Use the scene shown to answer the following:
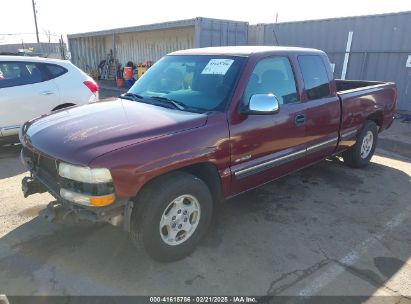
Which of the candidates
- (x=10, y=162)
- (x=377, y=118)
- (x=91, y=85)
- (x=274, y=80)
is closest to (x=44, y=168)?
(x=274, y=80)

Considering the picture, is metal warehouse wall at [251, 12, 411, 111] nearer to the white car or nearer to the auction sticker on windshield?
the white car

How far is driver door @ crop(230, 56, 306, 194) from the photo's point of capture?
11.1ft

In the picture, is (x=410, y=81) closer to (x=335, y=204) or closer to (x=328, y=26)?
(x=328, y=26)

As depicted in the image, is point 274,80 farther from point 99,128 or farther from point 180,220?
point 99,128

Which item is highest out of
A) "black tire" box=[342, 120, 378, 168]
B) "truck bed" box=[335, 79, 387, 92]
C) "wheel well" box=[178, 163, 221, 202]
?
"truck bed" box=[335, 79, 387, 92]

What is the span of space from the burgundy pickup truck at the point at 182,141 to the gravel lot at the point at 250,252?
0.31m

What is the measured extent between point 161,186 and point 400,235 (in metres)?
2.59

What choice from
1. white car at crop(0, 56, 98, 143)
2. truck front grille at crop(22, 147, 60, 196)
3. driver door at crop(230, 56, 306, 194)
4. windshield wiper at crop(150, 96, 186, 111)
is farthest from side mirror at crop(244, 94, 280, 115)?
white car at crop(0, 56, 98, 143)

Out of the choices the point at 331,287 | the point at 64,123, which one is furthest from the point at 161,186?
the point at 331,287

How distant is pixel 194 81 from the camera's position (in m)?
3.63

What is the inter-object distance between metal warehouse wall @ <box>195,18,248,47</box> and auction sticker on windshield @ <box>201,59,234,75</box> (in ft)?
28.9

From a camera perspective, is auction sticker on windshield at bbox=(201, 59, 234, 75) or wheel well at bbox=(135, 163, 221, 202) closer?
wheel well at bbox=(135, 163, 221, 202)

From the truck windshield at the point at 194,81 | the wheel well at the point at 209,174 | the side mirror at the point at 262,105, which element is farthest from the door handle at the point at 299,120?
the wheel well at the point at 209,174

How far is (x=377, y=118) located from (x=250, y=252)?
3678mm
